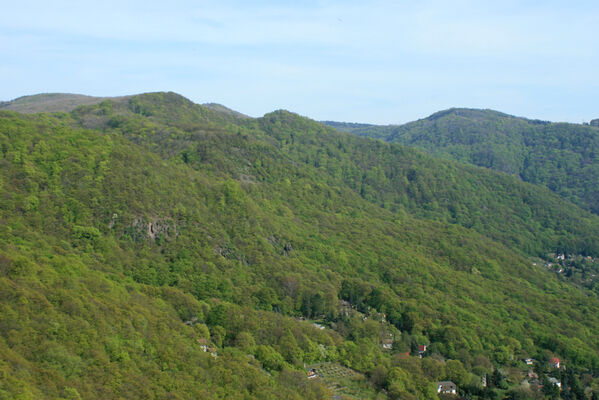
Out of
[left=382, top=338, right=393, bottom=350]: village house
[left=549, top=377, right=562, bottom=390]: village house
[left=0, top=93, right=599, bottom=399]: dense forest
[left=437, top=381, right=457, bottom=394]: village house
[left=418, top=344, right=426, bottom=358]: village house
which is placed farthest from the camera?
[left=382, top=338, right=393, bottom=350]: village house

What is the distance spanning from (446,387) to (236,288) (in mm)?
28895

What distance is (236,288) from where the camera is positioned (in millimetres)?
70500

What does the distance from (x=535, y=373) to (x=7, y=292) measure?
6191 cm

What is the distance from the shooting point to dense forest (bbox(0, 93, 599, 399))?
131 ft

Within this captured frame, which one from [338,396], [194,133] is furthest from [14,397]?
[194,133]

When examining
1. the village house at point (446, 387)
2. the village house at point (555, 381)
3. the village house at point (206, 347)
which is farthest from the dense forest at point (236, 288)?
the village house at point (446, 387)

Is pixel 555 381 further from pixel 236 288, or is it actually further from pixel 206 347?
pixel 206 347

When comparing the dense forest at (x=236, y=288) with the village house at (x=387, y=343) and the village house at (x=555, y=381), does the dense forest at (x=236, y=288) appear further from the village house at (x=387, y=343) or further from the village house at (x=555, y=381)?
the village house at (x=555, y=381)

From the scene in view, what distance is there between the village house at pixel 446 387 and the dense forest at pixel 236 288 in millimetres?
1451

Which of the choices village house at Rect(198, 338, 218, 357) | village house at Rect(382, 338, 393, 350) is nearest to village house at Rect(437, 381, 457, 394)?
village house at Rect(382, 338, 393, 350)

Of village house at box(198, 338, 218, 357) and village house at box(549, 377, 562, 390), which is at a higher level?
village house at box(198, 338, 218, 357)

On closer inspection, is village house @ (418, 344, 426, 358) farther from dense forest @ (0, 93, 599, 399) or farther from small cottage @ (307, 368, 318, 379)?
small cottage @ (307, 368, 318, 379)

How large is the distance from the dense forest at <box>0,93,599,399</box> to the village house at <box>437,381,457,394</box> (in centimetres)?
145

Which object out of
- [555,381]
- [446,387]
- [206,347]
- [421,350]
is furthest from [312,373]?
[555,381]
